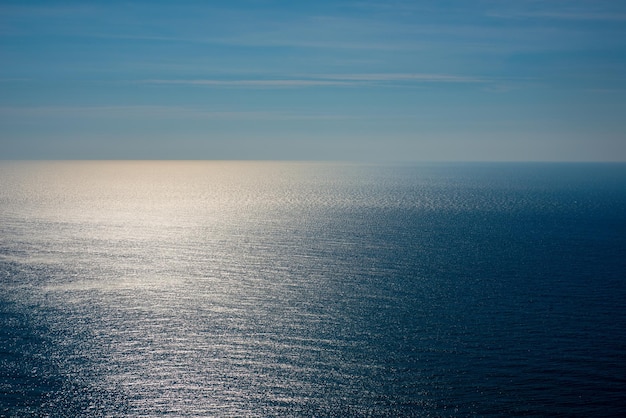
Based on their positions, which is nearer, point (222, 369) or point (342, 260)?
point (222, 369)

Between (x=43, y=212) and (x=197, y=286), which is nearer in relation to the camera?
(x=197, y=286)

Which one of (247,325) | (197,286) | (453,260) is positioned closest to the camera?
(247,325)

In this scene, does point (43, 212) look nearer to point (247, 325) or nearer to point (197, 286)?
point (197, 286)

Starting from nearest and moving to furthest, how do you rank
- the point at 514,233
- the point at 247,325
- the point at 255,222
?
the point at 247,325
the point at 514,233
the point at 255,222

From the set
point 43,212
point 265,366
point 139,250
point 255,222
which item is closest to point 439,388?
point 265,366

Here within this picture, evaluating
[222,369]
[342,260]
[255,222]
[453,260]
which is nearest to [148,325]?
[222,369]

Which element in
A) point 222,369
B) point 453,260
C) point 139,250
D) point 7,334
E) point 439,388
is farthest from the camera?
point 139,250

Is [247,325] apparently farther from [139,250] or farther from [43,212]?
[43,212]

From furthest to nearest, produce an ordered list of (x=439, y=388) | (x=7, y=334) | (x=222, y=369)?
1. (x=7, y=334)
2. (x=222, y=369)
3. (x=439, y=388)
